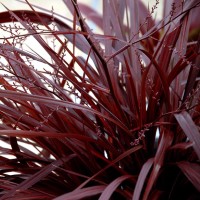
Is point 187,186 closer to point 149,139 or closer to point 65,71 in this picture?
point 149,139

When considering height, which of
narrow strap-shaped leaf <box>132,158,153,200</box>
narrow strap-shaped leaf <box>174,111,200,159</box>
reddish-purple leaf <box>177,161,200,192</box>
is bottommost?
reddish-purple leaf <box>177,161,200,192</box>

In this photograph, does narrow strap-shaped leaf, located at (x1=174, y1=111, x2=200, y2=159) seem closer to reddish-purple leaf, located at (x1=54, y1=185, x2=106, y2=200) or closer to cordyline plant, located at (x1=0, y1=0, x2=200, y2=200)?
cordyline plant, located at (x1=0, y1=0, x2=200, y2=200)

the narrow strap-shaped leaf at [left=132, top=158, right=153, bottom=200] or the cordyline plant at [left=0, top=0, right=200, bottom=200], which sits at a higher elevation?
the cordyline plant at [left=0, top=0, right=200, bottom=200]

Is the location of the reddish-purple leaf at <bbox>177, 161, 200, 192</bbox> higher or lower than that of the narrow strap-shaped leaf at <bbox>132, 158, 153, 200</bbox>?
lower

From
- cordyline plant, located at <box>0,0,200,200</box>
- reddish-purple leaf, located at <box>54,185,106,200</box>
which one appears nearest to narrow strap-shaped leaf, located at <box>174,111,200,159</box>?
cordyline plant, located at <box>0,0,200,200</box>

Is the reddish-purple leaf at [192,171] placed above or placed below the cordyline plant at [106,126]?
below

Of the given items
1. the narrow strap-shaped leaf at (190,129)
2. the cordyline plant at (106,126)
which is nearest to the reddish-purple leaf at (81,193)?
the cordyline plant at (106,126)

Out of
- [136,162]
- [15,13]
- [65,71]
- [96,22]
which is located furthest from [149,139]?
[96,22]

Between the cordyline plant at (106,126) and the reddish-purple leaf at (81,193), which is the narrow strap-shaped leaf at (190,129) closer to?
the cordyline plant at (106,126)

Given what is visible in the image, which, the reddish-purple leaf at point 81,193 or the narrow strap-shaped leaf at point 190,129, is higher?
the narrow strap-shaped leaf at point 190,129

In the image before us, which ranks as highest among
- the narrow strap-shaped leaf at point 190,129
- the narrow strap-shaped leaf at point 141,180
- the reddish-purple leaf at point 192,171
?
the narrow strap-shaped leaf at point 190,129

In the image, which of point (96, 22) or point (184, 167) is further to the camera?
point (96, 22)
